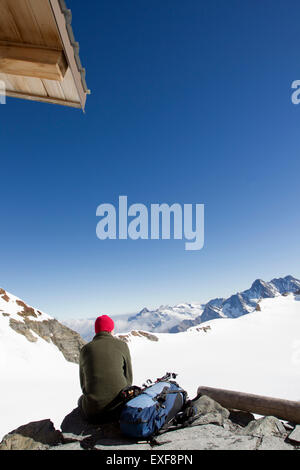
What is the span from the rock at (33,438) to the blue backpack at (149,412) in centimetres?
161

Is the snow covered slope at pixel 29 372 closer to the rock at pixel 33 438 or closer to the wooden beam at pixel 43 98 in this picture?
the rock at pixel 33 438

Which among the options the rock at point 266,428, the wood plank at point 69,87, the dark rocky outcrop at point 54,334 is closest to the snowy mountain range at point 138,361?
the dark rocky outcrop at point 54,334

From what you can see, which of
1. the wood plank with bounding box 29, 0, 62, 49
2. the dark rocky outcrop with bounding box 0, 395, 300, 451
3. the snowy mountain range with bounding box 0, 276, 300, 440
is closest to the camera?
the wood plank with bounding box 29, 0, 62, 49

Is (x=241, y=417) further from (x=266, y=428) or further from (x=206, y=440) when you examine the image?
(x=206, y=440)

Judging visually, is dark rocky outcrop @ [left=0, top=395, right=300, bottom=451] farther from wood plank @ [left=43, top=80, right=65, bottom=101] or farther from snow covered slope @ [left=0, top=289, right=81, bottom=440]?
snow covered slope @ [left=0, top=289, right=81, bottom=440]

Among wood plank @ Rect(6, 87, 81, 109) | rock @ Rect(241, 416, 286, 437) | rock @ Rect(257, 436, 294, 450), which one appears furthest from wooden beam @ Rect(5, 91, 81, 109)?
rock @ Rect(241, 416, 286, 437)

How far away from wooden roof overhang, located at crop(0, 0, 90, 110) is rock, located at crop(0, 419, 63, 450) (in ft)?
18.4

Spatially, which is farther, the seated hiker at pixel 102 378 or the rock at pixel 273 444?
the seated hiker at pixel 102 378

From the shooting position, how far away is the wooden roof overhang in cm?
264

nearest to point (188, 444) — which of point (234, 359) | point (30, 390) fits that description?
point (30, 390)

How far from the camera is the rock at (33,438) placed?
4227mm
